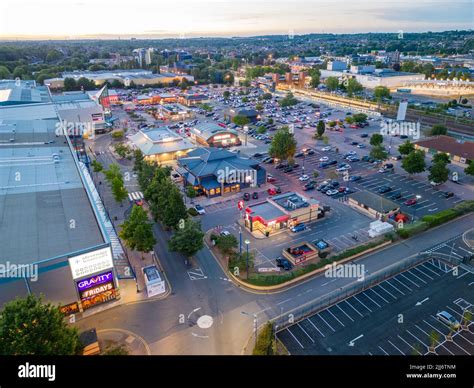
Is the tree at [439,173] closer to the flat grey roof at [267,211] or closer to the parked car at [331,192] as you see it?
the parked car at [331,192]

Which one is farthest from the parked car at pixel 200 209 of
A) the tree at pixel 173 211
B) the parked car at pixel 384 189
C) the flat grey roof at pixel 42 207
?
the parked car at pixel 384 189

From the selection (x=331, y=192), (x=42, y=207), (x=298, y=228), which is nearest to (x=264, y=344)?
(x=298, y=228)

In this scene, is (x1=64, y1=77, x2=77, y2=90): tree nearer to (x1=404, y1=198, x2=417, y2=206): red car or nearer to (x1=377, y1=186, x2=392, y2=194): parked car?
(x1=377, y1=186, x2=392, y2=194): parked car

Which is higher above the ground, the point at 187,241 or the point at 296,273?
the point at 187,241

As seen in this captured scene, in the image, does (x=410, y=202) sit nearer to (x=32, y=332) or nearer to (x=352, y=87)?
(x=32, y=332)

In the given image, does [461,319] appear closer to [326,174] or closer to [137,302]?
[137,302]

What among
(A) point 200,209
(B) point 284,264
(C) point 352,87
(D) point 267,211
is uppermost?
(C) point 352,87
